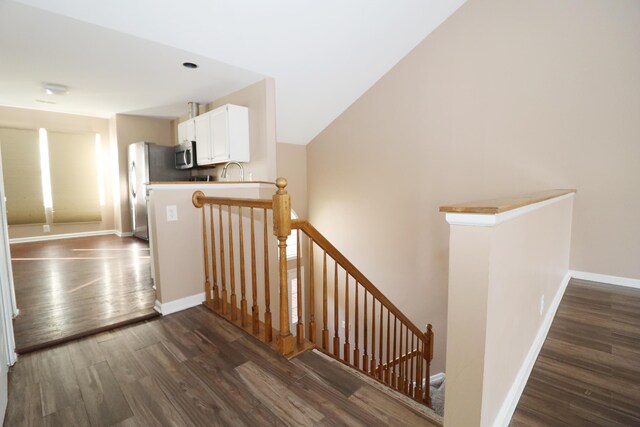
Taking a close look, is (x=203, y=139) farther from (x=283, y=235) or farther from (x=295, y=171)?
(x=283, y=235)

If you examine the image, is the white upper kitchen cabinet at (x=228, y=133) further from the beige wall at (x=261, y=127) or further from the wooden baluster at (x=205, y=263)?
the wooden baluster at (x=205, y=263)

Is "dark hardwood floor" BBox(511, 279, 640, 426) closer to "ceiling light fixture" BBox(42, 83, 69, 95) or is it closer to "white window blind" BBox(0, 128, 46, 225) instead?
"ceiling light fixture" BBox(42, 83, 69, 95)

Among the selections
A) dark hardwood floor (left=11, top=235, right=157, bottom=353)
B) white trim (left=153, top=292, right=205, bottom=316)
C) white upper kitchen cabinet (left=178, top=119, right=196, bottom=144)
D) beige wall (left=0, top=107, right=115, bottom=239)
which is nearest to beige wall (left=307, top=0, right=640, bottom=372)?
white upper kitchen cabinet (left=178, top=119, right=196, bottom=144)

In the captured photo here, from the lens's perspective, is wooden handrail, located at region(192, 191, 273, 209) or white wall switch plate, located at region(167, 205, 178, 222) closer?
wooden handrail, located at region(192, 191, 273, 209)

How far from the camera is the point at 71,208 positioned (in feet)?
19.3

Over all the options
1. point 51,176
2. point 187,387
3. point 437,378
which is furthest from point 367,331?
point 51,176

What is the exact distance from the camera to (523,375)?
1693 millimetres

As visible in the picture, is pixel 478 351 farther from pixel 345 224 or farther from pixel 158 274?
pixel 345 224

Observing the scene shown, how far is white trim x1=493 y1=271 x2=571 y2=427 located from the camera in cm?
141

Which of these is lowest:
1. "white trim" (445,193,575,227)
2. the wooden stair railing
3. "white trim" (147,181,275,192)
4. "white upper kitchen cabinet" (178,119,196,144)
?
the wooden stair railing

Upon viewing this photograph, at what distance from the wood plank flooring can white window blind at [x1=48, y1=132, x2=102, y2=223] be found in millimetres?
5045

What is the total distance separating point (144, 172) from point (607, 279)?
6873 mm

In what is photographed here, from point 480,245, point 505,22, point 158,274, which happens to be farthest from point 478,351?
point 505,22

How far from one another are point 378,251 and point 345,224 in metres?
0.85
